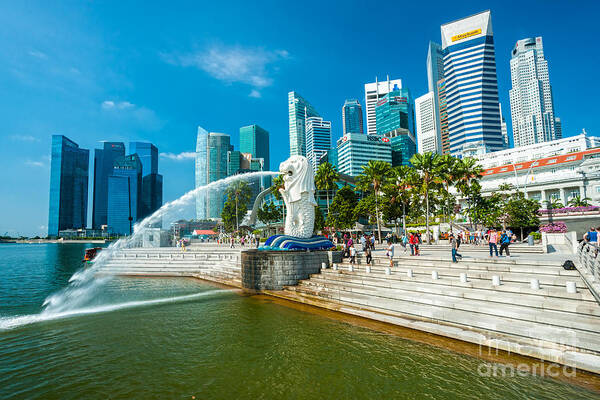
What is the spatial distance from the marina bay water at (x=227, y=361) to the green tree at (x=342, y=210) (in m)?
31.6

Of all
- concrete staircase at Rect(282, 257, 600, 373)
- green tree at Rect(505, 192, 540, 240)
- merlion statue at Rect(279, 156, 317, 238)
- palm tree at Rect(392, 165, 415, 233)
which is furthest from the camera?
palm tree at Rect(392, 165, 415, 233)

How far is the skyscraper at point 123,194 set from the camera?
167000 mm

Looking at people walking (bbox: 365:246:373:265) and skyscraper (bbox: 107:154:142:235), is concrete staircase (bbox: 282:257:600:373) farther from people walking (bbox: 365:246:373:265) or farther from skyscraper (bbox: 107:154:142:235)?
skyscraper (bbox: 107:154:142:235)

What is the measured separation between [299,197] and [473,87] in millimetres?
173608

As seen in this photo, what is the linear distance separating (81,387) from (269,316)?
828 centimetres

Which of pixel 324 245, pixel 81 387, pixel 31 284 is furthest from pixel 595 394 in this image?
pixel 31 284

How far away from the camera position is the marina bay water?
7902 mm

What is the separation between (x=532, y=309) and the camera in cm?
1046

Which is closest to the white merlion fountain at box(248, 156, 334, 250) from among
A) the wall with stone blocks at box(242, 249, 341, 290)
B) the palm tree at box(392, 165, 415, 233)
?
the wall with stone blocks at box(242, 249, 341, 290)

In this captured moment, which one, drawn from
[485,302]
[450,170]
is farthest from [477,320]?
[450,170]

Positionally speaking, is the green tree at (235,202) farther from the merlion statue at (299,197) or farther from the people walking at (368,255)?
the people walking at (368,255)

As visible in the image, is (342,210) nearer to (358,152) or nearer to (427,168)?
(427,168)

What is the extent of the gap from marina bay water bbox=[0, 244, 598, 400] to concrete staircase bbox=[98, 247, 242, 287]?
1205cm

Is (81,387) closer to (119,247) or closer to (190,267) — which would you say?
(190,267)
